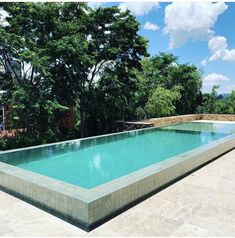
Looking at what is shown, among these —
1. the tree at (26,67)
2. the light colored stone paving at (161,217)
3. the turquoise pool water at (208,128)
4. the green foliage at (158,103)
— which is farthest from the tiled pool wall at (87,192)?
the green foliage at (158,103)

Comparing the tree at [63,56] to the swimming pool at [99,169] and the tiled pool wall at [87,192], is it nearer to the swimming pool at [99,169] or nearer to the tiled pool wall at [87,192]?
the swimming pool at [99,169]

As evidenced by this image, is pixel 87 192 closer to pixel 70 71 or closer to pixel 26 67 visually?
pixel 26 67

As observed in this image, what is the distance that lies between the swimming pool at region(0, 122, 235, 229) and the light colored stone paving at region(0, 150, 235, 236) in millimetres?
189

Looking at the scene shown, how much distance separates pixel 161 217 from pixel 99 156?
444cm

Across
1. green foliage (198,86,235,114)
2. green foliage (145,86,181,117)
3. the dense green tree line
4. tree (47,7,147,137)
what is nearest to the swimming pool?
the dense green tree line

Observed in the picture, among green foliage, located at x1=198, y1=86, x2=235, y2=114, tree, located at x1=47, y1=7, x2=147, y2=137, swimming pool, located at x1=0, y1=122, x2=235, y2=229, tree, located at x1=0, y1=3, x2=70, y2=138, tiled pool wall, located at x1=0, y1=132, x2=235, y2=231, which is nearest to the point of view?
tiled pool wall, located at x1=0, y1=132, x2=235, y2=231

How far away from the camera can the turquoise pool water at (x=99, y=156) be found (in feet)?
22.3

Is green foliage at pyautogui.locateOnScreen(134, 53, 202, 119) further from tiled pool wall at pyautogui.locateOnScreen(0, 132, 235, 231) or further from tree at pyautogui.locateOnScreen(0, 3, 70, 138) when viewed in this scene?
tiled pool wall at pyautogui.locateOnScreen(0, 132, 235, 231)

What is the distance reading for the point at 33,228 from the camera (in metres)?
4.08

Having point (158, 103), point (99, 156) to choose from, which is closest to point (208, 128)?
point (158, 103)

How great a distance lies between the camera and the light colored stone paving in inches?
157

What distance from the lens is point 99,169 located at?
23.6 feet

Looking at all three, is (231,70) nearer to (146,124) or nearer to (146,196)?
(146,124)

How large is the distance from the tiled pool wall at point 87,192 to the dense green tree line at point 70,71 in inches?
225
